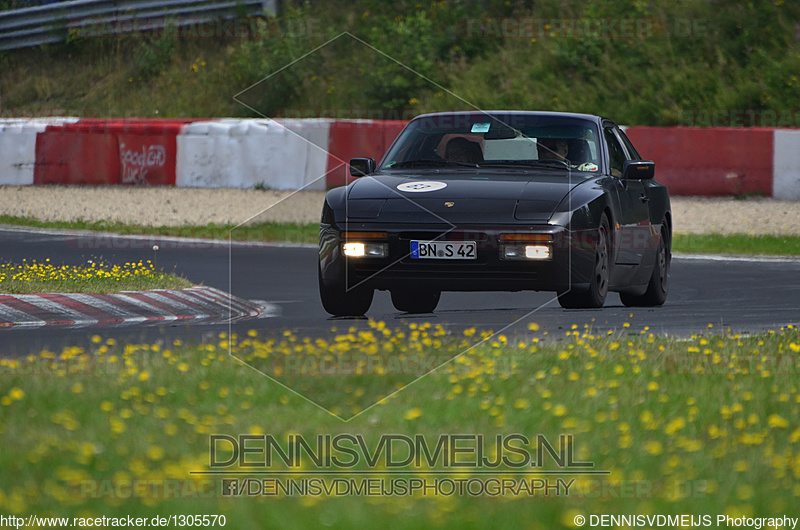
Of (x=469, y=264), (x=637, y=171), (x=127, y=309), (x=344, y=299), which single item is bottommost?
(x=127, y=309)

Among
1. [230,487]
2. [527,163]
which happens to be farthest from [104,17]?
[230,487]

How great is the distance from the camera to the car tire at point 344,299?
820 centimetres

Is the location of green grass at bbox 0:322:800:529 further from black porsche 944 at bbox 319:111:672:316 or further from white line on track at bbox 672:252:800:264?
white line on track at bbox 672:252:800:264

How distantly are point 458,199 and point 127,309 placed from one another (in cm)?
329

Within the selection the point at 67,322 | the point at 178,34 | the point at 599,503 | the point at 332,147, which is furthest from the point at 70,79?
the point at 599,503

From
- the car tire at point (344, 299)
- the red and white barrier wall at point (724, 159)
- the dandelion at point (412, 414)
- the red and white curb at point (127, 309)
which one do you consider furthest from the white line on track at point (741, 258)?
the dandelion at point (412, 414)

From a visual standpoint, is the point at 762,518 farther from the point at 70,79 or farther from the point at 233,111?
the point at 70,79

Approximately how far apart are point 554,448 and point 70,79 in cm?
2914

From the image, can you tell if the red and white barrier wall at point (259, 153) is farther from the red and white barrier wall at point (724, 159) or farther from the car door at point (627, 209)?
the car door at point (627, 209)

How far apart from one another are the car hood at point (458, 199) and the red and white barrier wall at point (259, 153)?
10218 mm

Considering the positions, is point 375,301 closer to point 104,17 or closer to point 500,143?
Result: point 500,143

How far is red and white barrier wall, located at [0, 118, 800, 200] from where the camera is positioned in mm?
18438

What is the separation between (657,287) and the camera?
33.8 feet

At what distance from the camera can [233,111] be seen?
2859 centimetres
